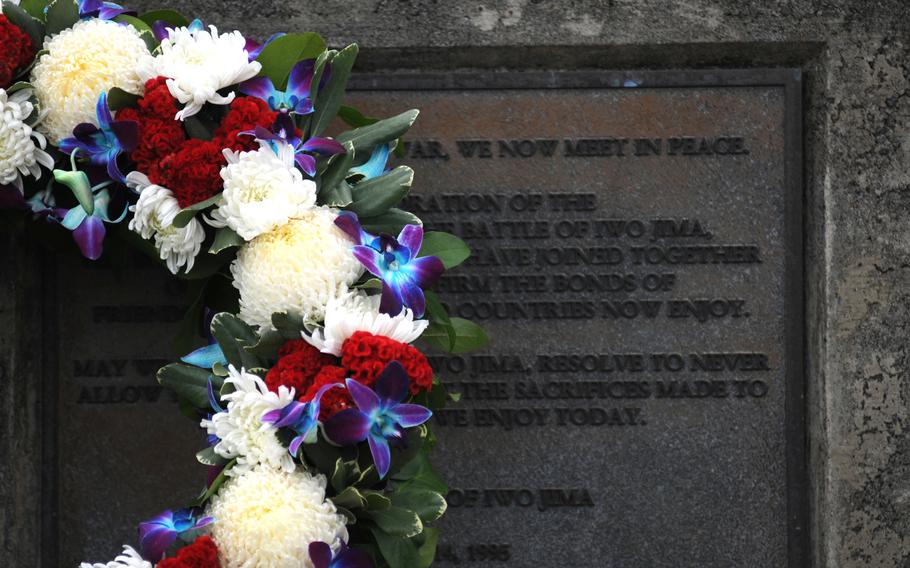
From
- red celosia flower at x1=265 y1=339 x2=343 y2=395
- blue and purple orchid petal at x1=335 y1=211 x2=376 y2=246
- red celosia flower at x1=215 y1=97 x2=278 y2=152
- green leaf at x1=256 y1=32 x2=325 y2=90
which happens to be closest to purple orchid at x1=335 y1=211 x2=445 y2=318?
blue and purple orchid petal at x1=335 y1=211 x2=376 y2=246

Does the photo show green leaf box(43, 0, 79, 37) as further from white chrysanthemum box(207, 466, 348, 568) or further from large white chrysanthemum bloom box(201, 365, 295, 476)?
white chrysanthemum box(207, 466, 348, 568)

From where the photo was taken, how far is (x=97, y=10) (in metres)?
2.98

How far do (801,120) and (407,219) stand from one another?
4.53 ft

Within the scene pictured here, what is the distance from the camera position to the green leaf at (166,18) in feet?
10.1

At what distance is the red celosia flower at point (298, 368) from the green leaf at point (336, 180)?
410mm

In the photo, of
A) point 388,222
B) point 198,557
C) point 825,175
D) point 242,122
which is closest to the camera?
point 198,557

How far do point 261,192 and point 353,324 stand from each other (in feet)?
1.39

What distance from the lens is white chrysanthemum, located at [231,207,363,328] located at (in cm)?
260

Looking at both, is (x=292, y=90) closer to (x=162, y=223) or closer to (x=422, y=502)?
(x=162, y=223)

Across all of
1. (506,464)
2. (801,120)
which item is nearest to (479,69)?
(801,120)

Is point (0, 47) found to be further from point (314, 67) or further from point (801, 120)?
point (801, 120)

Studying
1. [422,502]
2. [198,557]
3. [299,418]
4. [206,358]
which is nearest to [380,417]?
[299,418]

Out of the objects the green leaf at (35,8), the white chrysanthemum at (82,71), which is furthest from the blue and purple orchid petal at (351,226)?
the green leaf at (35,8)

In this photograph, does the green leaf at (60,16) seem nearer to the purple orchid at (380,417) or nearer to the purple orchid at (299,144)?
the purple orchid at (299,144)
